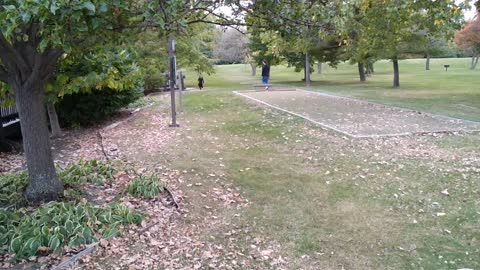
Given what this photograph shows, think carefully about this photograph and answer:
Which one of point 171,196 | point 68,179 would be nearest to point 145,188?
point 171,196

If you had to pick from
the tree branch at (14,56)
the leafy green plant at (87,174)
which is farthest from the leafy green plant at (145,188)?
the tree branch at (14,56)

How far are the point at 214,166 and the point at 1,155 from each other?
13.1 feet

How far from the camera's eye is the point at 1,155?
7.82 meters

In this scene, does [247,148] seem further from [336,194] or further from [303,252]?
[303,252]

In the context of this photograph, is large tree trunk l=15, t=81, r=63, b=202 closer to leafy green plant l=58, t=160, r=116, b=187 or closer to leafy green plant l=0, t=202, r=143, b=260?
leafy green plant l=0, t=202, r=143, b=260

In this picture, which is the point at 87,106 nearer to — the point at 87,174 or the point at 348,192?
the point at 87,174

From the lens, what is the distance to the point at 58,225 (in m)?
3.87

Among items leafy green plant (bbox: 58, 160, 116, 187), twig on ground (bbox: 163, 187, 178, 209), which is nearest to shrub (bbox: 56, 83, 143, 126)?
leafy green plant (bbox: 58, 160, 116, 187)

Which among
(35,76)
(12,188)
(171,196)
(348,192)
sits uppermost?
(35,76)

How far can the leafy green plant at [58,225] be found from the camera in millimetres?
3611

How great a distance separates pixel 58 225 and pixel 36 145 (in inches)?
41.9

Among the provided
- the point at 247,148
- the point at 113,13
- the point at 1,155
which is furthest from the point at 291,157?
the point at 1,155

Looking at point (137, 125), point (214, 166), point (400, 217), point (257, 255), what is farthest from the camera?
point (137, 125)

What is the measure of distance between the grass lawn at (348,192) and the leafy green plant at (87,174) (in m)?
1.06
